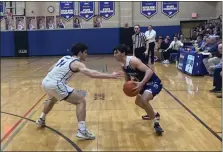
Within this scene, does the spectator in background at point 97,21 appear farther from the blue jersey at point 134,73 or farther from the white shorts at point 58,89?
the white shorts at point 58,89

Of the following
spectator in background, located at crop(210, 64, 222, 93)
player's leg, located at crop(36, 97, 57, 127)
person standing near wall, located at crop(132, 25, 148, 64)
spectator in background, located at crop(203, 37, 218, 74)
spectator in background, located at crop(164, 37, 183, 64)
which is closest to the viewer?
player's leg, located at crop(36, 97, 57, 127)

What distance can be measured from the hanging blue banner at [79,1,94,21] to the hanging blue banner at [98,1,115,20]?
535 millimetres

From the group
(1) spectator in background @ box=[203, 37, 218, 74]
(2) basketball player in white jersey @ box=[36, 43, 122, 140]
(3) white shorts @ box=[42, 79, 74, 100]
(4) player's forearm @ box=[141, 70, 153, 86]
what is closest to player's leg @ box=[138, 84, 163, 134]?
(4) player's forearm @ box=[141, 70, 153, 86]

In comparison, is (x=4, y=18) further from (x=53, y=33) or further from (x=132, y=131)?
(x=132, y=131)

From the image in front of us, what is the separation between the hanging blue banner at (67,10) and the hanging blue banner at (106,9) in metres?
1.80

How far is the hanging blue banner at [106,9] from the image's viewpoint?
Result: 73.6 feet

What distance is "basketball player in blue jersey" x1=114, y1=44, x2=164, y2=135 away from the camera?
5051 mm

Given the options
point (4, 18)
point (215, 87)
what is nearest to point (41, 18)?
point (4, 18)

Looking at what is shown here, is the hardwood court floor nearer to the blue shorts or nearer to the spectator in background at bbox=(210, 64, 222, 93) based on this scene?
the spectator in background at bbox=(210, 64, 222, 93)

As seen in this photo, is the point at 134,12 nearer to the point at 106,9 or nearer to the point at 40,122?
the point at 106,9

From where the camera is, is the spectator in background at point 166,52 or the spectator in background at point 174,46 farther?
the spectator in background at point 166,52

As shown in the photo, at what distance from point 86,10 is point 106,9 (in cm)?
129

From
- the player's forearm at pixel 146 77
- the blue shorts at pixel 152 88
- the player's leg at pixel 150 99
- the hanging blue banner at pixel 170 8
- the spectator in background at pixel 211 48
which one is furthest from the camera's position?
the hanging blue banner at pixel 170 8

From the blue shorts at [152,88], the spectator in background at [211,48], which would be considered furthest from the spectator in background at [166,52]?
the blue shorts at [152,88]
